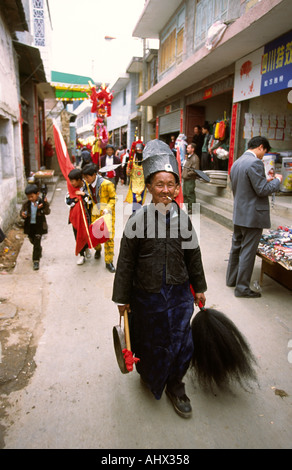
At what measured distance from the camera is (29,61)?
10109mm

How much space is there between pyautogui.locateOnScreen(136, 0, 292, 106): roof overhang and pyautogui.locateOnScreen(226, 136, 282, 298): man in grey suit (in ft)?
9.92

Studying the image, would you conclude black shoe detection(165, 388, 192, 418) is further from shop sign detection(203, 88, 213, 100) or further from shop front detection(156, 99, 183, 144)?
shop front detection(156, 99, 183, 144)

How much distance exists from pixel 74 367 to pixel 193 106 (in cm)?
1153

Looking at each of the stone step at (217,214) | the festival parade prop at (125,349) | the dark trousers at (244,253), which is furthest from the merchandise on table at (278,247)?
the stone step at (217,214)

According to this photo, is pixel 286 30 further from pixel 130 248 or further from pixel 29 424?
pixel 29 424

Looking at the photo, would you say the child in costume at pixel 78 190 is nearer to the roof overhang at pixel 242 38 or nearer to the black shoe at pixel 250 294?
the black shoe at pixel 250 294

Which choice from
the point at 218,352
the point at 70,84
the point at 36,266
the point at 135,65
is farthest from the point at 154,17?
the point at 218,352

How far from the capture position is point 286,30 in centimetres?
615

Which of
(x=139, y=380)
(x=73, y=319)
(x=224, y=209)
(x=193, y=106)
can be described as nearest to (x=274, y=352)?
(x=139, y=380)

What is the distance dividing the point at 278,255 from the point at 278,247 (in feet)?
0.61

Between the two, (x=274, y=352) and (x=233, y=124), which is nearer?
(x=274, y=352)

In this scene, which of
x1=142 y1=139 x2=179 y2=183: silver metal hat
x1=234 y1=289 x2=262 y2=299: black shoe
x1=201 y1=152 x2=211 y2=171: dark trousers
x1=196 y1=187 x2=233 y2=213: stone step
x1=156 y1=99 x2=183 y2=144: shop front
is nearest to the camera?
x1=142 y1=139 x2=179 y2=183: silver metal hat

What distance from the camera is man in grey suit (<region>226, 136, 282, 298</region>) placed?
3.67 metres

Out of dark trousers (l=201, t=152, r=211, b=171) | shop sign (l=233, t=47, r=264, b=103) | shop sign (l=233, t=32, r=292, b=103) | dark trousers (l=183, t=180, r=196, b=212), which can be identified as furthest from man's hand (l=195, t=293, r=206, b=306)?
dark trousers (l=201, t=152, r=211, b=171)
